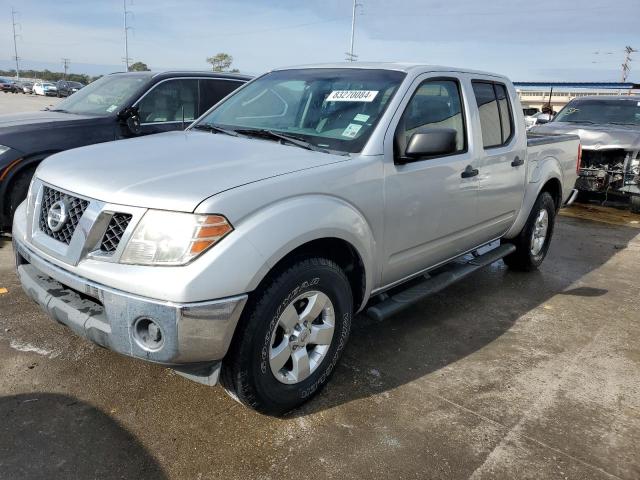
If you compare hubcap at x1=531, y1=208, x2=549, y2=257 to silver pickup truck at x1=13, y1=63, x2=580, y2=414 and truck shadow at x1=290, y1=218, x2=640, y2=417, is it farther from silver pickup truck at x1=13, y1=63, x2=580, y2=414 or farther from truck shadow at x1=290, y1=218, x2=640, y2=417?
silver pickup truck at x1=13, y1=63, x2=580, y2=414

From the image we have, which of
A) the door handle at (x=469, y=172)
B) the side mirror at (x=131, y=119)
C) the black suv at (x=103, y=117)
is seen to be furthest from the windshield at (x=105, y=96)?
the door handle at (x=469, y=172)

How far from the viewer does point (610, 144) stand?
27.8 ft

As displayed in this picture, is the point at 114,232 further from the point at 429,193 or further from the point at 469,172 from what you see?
the point at 469,172

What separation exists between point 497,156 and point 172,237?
111 inches

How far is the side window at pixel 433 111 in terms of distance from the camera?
327cm

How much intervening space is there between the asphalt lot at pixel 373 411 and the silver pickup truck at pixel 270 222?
0.30 metres

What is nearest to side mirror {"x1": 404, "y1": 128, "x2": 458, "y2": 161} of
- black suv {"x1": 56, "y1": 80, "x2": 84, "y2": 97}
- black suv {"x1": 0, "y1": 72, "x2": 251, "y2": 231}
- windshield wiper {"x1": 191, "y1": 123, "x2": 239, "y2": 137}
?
windshield wiper {"x1": 191, "y1": 123, "x2": 239, "y2": 137}

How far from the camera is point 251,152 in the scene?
2918 millimetres

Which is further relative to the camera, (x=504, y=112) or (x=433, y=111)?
(x=504, y=112)

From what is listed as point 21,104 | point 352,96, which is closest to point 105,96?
point 352,96

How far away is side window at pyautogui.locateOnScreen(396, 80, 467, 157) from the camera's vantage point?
3266 mm

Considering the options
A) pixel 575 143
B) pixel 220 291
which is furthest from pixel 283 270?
pixel 575 143

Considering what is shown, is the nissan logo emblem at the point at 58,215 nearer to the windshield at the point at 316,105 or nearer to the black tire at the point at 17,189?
the windshield at the point at 316,105

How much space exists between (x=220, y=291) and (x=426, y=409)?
4.68 feet
